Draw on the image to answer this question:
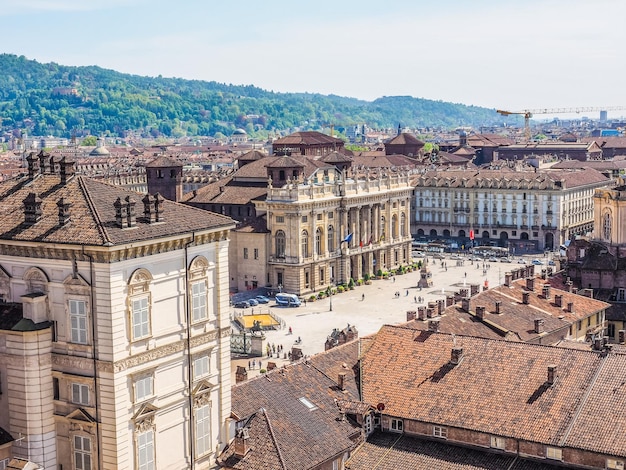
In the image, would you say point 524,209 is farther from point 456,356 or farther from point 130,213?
point 130,213

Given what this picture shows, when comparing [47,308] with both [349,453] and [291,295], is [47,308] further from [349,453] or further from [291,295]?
[291,295]

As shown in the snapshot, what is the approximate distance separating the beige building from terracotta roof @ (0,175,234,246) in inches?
3.0

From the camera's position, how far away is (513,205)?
639 feet

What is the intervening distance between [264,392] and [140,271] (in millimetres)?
13171

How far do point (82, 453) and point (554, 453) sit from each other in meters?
23.1

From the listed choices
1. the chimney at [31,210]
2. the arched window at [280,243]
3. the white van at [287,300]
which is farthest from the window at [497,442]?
the arched window at [280,243]

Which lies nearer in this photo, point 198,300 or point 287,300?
point 198,300

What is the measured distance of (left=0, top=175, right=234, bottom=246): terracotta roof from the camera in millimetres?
43188

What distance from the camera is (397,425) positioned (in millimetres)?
55750

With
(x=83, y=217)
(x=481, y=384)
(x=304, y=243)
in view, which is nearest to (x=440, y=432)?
(x=481, y=384)

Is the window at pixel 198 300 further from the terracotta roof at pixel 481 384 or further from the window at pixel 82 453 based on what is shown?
the terracotta roof at pixel 481 384

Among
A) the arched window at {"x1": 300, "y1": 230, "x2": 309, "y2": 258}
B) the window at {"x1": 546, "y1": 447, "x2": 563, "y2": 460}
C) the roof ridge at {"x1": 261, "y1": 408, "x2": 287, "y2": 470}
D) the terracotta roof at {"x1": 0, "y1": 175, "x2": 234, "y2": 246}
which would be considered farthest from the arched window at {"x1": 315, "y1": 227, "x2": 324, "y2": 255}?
the window at {"x1": 546, "y1": 447, "x2": 563, "y2": 460}

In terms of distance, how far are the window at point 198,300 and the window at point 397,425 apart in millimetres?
13773

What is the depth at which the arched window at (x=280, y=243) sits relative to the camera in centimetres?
13812
